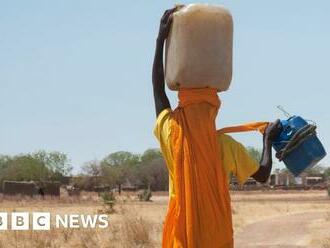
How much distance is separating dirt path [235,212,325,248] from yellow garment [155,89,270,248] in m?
10.5

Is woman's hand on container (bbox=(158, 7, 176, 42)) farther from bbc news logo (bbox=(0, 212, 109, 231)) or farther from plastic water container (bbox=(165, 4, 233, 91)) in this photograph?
bbc news logo (bbox=(0, 212, 109, 231))

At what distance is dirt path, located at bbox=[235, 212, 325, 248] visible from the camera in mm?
15238

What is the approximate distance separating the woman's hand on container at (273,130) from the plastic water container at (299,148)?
0.03 m

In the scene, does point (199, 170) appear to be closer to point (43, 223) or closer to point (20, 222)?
point (43, 223)

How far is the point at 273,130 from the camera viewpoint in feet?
15.2

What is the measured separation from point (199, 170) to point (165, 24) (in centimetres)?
93

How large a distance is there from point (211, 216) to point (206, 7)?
1.23 metres

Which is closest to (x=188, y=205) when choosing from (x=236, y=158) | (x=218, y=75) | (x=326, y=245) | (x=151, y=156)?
(x=236, y=158)

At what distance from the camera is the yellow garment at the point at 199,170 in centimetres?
423

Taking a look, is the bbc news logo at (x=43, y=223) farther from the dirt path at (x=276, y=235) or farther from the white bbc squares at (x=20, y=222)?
the dirt path at (x=276, y=235)

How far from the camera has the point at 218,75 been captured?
14.4 feet

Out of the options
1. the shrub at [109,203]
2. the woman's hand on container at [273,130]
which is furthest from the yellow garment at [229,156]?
the shrub at [109,203]

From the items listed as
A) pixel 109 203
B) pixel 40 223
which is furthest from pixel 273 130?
pixel 109 203

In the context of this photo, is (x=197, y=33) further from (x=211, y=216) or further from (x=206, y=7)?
(x=211, y=216)
